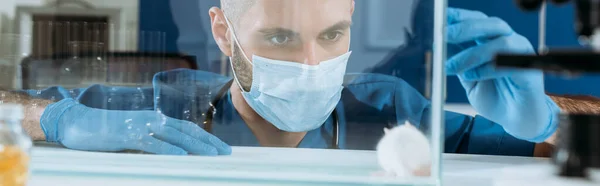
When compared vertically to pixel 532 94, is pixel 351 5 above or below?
above

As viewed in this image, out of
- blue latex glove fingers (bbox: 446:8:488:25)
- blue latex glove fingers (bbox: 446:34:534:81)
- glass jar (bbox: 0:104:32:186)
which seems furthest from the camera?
blue latex glove fingers (bbox: 446:8:488:25)

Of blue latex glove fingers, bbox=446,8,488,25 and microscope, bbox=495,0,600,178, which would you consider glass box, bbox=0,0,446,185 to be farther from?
blue latex glove fingers, bbox=446,8,488,25

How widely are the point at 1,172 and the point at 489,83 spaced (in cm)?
115

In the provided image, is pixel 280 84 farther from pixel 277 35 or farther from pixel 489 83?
pixel 489 83

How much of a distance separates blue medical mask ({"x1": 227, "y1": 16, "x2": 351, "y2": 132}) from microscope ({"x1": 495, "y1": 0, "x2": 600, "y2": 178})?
50cm

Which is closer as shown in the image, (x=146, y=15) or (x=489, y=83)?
(x=146, y=15)

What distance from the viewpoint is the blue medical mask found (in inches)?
41.8

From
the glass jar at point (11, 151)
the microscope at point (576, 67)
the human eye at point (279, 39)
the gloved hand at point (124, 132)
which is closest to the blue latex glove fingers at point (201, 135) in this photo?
the gloved hand at point (124, 132)

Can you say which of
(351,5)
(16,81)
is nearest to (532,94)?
(351,5)

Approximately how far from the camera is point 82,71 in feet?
3.89

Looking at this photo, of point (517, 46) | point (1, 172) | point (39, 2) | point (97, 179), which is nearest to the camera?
point (1, 172)

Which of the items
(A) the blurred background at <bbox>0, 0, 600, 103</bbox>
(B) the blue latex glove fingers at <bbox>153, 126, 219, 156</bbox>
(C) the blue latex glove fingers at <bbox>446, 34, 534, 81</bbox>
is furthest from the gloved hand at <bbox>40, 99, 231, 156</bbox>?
(C) the blue latex glove fingers at <bbox>446, 34, 534, 81</bbox>

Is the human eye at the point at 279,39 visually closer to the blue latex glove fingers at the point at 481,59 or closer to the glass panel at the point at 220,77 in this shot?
the glass panel at the point at 220,77

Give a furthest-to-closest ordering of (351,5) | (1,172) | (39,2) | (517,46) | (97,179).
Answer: (517,46), (39,2), (351,5), (97,179), (1,172)
